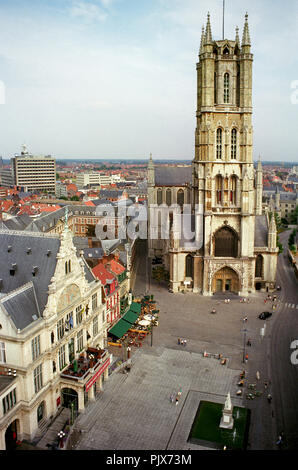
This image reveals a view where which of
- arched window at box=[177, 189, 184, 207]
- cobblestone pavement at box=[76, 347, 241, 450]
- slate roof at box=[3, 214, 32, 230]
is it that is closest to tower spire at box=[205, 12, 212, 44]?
arched window at box=[177, 189, 184, 207]

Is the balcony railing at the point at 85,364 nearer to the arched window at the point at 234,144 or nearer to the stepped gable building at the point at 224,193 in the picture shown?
the stepped gable building at the point at 224,193

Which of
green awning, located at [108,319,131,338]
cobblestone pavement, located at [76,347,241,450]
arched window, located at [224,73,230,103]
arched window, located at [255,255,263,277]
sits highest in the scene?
arched window, located at [224,73,230,103]

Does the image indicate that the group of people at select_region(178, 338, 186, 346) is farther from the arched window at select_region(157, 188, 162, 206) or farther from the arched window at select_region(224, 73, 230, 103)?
the arched window at select_region(157, 188, 162, 206)

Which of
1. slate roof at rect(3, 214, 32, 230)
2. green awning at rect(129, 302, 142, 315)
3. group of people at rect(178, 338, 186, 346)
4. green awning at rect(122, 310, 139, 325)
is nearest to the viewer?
group of people at rect(178, 338, 186, 346)

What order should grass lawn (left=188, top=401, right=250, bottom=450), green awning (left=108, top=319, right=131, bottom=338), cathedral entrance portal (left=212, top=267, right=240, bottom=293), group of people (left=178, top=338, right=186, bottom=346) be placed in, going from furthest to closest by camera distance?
cathedral entrance portal (left=212, top=267, right=240, bottom=293) < group of people (left=178, top=338, right=186, bottom=346) < green awning (left=108, top=319, right=131, bottom=338) < grass lawn (left=188, top=401, right=250, bottom=450)

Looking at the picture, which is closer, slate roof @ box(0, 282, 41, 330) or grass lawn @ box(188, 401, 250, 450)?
slate roof @ box(0, 282, 41, 330)

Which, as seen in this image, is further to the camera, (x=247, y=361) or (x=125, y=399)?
(x=247, y=361)
